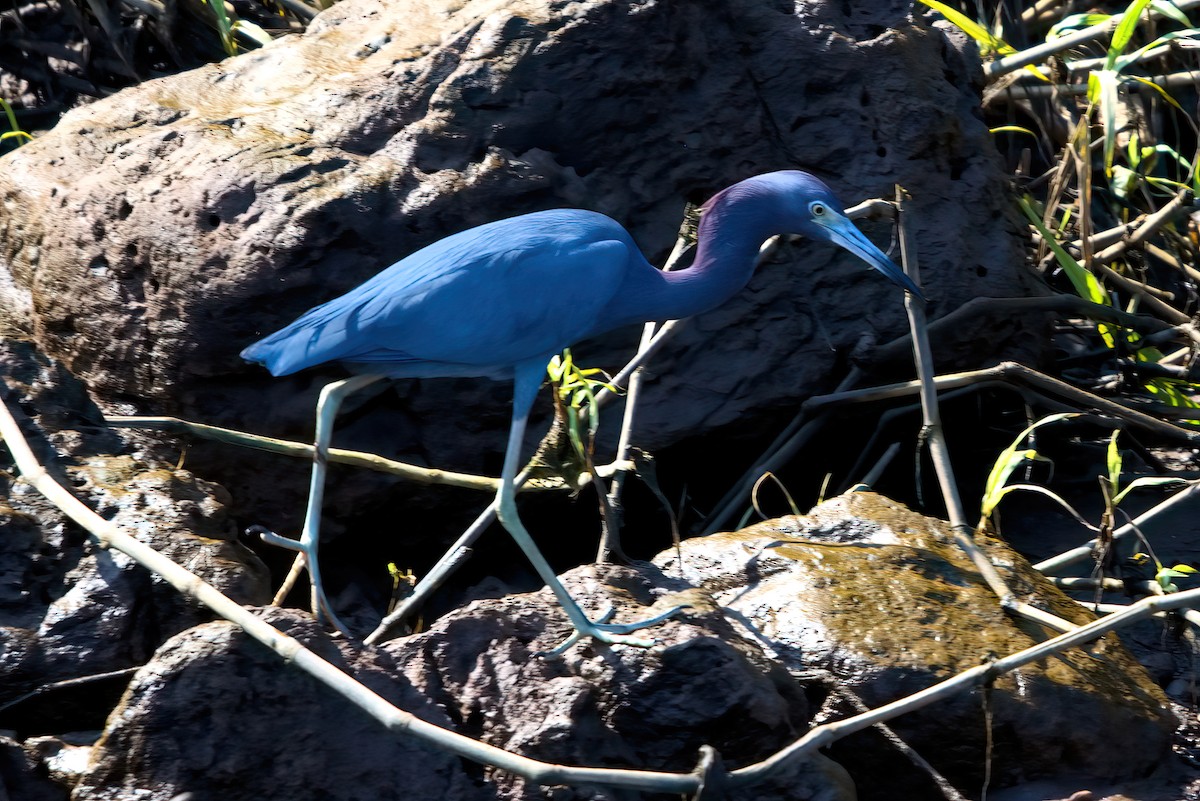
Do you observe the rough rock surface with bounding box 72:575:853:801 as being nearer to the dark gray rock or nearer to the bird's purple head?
the dark gray rock

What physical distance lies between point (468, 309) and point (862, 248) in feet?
3.30

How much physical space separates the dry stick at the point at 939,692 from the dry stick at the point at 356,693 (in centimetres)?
14

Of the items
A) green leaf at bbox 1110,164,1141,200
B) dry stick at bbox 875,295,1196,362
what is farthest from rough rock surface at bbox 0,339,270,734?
green leaf at bbox 1110,164,1141,200

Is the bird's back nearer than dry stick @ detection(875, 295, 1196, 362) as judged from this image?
Yes

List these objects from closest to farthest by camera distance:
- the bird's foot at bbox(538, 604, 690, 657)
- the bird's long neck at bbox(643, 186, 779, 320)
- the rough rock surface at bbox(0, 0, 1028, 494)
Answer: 1. the bird's foot at bbox(538, 604, 690, 657)
2. the bird's long neck at bbox(643, 186, 779, 320)
3. the rough rock surface at bbox(0, 0, 1028, 494)

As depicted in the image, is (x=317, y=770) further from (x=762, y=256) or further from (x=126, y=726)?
(x=762, y=256)

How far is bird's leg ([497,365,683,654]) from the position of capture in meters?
2.76

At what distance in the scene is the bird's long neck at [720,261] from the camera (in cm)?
340

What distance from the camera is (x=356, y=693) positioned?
7.84 ft

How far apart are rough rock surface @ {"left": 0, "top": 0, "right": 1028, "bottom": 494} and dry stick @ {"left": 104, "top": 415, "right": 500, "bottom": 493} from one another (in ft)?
0.81

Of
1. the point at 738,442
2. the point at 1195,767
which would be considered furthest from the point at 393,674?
the point at 1195,767

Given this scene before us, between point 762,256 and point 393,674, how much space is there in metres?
1.78

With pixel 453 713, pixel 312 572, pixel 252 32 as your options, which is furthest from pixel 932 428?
pixel 252 32

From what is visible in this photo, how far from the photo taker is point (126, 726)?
2494 millimetres
